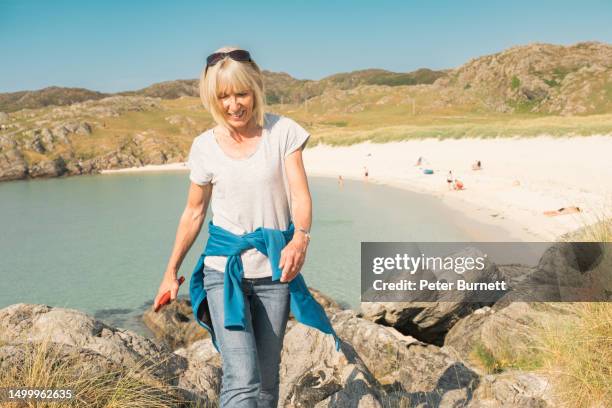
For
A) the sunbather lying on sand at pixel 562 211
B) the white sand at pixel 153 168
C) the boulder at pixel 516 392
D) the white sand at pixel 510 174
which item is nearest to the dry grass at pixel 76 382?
the boulder at pixel 516 392

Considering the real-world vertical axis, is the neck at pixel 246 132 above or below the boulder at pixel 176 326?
above

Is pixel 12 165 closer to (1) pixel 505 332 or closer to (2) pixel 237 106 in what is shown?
(1) pixel 505 332

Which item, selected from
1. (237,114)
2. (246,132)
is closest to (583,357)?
(246,132)

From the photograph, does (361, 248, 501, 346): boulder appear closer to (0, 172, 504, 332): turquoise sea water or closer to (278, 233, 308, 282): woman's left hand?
(0, 172, 504, 332): turquoise sea water

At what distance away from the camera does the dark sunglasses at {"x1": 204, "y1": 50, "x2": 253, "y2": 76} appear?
2650mm

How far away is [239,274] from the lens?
2.69 meters

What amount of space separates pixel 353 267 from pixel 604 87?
114218 mm

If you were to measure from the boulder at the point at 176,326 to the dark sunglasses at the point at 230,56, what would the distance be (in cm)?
716

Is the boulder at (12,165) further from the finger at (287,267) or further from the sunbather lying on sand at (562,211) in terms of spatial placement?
the finger at (287,267)

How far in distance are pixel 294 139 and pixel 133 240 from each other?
19.9 meters

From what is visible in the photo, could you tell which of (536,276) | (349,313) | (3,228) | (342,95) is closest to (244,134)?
(349,313)

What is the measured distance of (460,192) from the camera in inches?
986

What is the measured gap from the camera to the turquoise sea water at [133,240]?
44.6 feet

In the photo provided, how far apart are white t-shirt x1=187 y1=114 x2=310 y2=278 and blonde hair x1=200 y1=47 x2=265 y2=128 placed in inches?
5.0
